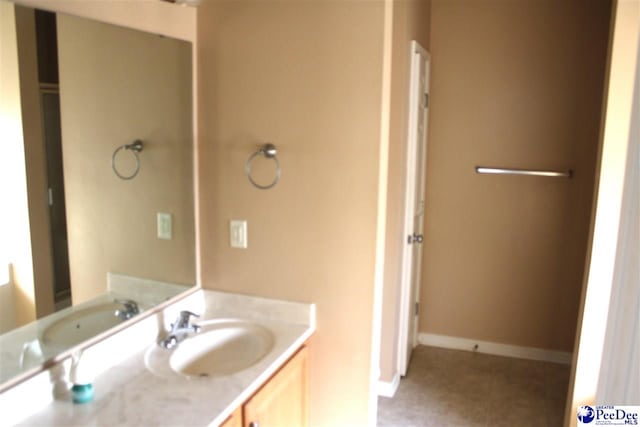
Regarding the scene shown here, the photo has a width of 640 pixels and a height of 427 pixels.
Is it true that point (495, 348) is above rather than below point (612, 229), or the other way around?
below

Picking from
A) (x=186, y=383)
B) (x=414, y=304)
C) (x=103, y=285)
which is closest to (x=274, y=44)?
(x=103, y=285)

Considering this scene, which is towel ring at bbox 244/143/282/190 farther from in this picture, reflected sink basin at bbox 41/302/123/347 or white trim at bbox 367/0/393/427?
reflected sink basin at bbox 41/302/123/347

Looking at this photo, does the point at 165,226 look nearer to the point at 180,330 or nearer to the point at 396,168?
the point at 180,330

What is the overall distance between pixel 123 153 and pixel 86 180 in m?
0.20

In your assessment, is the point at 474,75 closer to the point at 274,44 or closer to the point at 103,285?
the point at 274,44

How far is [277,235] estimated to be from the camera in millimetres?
1992

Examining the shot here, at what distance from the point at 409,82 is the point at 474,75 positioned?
0.78 m

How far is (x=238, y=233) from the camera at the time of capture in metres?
2.04

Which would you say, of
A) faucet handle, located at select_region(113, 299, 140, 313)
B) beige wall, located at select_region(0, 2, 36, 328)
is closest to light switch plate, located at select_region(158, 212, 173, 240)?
faucet handle, located at select_region(113, 299, 140, 313)

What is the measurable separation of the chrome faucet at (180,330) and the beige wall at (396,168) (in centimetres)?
131

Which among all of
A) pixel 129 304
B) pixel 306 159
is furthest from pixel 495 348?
pixel 129 304

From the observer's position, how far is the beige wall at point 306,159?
1818 mm

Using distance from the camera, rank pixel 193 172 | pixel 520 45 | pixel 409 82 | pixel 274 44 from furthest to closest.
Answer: pixel 520 45
pixel 409 82
pixel 193 172
pixel 274 44

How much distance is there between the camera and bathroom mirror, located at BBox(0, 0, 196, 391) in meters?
1.38
